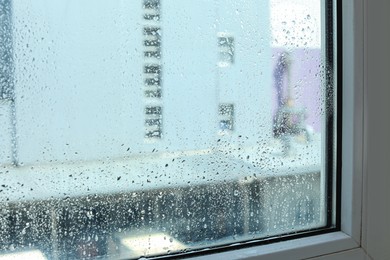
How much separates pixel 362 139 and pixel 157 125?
1.15 ft

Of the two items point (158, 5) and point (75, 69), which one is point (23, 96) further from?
point (158, 5)

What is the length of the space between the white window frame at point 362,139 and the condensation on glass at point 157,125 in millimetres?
45

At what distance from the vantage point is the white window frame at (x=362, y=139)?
76 cm

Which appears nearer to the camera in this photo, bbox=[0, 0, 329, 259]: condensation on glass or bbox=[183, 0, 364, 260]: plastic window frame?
bbox=[0, 0, 329, 259]: condensation on glass

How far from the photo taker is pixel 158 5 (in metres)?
0.68

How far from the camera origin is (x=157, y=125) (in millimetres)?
688

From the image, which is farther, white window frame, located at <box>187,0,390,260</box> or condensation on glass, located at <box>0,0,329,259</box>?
white window frame, located at <box>187,0,390,260</box>

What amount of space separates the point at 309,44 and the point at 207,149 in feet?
0.88

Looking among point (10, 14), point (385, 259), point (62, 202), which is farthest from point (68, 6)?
point (385, 259)

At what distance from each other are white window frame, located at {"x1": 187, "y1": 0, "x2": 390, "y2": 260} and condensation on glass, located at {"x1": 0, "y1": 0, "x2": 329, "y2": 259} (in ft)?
0.15

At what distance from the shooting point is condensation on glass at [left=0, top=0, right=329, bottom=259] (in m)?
0.61

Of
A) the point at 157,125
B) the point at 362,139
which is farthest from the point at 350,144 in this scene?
the point at 157,125

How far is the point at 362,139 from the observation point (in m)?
0.77

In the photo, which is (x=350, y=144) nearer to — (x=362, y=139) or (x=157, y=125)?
(x=362, y=139)
